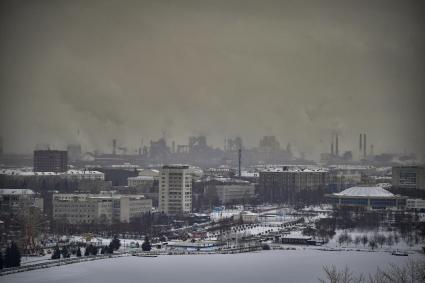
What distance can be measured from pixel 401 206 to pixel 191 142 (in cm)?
648

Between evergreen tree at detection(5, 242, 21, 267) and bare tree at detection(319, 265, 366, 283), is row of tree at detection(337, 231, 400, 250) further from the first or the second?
evergreen tree at detection(5, 242, 21, 267)

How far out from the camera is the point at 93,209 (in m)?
12.4

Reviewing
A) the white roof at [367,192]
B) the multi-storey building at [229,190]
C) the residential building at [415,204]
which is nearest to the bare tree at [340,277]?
the residential building at [415,204]

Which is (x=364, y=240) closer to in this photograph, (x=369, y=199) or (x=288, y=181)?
(x=369, y=199)

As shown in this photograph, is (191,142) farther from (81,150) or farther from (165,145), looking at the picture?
(81,150)

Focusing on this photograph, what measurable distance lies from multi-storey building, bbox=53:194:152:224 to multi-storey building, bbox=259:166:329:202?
12.5 feet

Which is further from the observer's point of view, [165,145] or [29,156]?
[165,145]

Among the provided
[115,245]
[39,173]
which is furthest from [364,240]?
[39,173]

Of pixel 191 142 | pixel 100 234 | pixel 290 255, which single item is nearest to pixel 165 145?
pixel 191 142

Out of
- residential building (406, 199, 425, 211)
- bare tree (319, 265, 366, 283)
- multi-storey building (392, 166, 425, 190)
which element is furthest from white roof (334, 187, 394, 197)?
bare tree (319, 265, 366, 283)

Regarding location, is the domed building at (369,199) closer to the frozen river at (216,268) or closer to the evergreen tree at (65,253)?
the frozen river at (216,268)

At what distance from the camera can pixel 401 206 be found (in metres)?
12.9

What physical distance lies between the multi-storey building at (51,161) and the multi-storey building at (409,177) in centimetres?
586

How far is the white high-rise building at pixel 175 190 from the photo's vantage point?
13867mm
